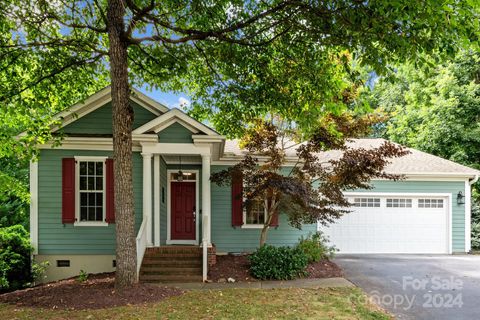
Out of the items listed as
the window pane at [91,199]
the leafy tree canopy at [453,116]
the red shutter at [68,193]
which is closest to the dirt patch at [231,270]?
the window pane at [91,199]

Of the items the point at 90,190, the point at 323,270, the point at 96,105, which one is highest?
the point at 96,105

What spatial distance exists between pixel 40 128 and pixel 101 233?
315cm

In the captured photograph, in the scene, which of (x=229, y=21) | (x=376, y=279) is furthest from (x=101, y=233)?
(x=376, y=279)

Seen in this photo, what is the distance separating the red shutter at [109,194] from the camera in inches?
407

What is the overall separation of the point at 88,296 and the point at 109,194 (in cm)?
381

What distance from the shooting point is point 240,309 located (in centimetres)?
623

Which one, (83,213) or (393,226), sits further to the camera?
(393,226)

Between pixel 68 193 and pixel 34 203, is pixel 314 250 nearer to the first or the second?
pixel 68 193

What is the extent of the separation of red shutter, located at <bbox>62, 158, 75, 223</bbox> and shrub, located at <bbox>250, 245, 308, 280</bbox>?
5027 mm

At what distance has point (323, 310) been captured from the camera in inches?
244

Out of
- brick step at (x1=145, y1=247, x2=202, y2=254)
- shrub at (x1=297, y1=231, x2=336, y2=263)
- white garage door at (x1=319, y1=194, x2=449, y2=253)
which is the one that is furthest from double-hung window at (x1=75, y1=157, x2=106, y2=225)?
white garage door at (x1=319, y1=194, x2=449, y2=253)

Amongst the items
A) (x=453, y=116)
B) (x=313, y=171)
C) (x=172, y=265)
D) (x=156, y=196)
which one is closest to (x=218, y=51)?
(x=313, y=171)

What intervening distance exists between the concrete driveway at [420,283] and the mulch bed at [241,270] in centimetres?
42

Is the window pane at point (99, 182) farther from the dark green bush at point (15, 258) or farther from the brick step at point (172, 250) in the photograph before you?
the brick step at point (172, 250)
